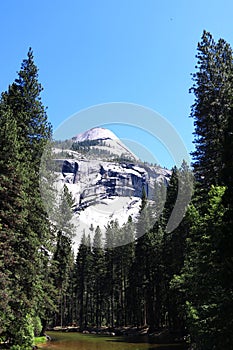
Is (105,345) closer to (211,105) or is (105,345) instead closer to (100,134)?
(211,105)

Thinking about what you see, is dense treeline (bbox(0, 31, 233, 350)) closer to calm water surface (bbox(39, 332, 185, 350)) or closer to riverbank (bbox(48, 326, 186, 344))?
riverbank (bbox(48, 326, 186, 344))

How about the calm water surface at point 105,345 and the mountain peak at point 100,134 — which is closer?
the calm water surface at point 105,345

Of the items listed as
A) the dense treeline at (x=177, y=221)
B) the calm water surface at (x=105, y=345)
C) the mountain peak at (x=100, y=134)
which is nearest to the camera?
the dense treeline at (x=177, y=221)

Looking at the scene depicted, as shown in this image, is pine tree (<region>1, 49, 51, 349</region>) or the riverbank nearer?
pine tree (<region>1, 49, 51, 349</region>)

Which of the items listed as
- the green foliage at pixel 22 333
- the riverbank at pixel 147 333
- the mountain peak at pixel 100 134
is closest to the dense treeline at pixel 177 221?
the green foliage at pixel 22 333

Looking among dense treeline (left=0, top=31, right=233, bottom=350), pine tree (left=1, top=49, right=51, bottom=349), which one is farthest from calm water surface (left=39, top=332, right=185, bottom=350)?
pine tree (left=1, top=49, right=51, bottom=349)

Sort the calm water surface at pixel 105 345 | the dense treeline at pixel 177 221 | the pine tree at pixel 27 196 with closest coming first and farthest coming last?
the dense treeline at pixel 177 221, the pine tree at pixel 27 196, the calm water surface at pixel 105 345

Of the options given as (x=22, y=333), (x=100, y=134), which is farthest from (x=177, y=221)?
(x=100, y=134)

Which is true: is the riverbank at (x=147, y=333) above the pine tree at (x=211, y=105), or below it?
below

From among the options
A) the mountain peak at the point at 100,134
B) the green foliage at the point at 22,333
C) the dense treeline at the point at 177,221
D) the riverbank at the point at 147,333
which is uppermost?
the mountain peak at the point at 100,134

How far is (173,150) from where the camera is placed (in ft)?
86.0

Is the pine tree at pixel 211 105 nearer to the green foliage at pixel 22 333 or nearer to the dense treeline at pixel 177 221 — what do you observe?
the dense treeline at pixel 177 221

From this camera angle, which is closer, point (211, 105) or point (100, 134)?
point (211, 105)

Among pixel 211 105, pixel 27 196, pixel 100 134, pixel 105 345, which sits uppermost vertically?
pixel 100 134
